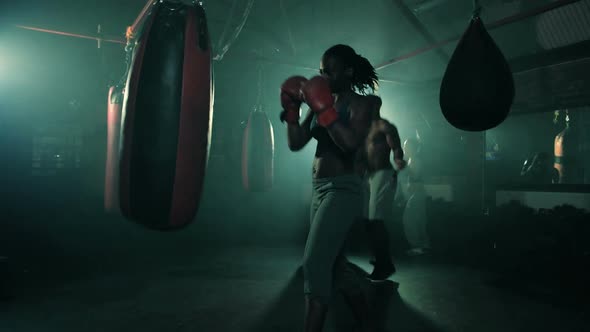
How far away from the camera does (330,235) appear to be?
1.66 metres

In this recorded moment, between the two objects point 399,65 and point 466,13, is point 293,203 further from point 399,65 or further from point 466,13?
point 466,13

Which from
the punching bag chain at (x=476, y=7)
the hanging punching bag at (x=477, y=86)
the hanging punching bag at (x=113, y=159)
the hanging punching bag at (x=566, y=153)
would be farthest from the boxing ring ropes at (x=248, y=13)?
the hanging punching bag at (x=566, y=153)

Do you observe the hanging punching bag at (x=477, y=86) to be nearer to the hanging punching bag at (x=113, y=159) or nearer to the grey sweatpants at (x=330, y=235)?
the grey sweatpants at (x=330, y=235)

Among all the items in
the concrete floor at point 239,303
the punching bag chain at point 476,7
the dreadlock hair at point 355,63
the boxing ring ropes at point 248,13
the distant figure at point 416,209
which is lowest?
the concrete floor at point 239,303

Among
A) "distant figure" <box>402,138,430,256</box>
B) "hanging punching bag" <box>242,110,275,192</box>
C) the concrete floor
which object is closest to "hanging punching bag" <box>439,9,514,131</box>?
the concrete floor

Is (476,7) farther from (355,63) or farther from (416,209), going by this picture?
(416,209)

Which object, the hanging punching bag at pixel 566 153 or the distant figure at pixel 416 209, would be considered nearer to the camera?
the distant figure at pixel 416 209

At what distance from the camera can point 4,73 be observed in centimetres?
491

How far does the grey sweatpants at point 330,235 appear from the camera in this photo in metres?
1.65

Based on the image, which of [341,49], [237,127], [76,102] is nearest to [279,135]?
[237,127]

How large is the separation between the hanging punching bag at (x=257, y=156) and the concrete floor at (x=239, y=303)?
981mm

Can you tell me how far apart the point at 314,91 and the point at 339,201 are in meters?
0.48

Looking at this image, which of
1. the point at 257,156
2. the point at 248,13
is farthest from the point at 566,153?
the point at 248,13

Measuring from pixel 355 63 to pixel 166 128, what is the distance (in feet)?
3.24
